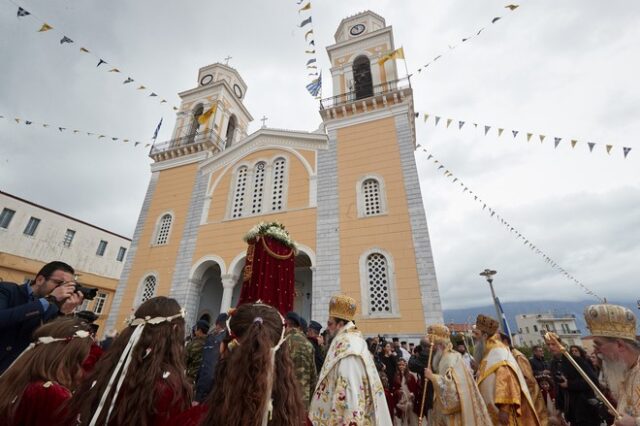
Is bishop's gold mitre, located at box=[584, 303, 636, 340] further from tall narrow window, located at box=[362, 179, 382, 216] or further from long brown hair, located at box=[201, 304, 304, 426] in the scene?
tall narrow window, located at box=[362, 179, 382, 216]

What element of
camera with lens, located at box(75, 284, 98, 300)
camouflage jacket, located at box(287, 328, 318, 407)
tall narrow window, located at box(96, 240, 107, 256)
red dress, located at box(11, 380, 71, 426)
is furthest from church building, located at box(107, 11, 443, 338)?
tall narrow window, located at box(96, 240, 107, 256)

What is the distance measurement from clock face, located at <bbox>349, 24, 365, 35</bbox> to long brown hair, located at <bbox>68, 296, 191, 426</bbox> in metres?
17.9

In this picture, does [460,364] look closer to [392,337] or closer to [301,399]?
[301,399]

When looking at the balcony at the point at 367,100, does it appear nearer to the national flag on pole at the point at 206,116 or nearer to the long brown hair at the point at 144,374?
the national flag on pole at the point at 206,116

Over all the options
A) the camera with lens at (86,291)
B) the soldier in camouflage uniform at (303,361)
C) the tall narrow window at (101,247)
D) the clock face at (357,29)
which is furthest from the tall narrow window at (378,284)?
the tall narrow window at (101,247)

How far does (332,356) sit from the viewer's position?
8.12ft

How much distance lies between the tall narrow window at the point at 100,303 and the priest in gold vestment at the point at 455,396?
25.9 metres

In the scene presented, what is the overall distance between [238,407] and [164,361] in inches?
23.0

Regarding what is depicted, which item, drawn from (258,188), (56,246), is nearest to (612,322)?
(258,188)

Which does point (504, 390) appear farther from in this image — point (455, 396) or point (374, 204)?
point (374, 204)

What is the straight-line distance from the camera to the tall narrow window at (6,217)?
18984mm

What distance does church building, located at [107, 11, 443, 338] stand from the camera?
9688 mm

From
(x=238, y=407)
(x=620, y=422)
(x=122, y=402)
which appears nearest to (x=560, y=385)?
(x=620, y=422)

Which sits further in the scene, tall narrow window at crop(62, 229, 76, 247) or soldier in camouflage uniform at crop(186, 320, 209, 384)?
tall narrow window at crop(62, 229, 76, 247)
